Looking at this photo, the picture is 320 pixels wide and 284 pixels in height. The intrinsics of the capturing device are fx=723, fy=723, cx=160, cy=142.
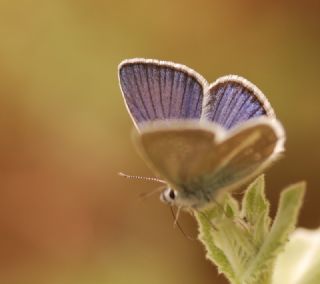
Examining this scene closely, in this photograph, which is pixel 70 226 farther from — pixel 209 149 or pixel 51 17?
pixel 209 149

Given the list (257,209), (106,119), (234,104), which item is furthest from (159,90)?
(106,119)

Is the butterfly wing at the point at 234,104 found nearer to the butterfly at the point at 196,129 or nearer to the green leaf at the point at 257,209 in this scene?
the butterfly at the point at 196,129

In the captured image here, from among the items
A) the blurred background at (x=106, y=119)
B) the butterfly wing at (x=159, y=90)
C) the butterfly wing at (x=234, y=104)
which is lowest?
the blurred background at (x=106, y=119)

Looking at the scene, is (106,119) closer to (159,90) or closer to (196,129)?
(159,90)

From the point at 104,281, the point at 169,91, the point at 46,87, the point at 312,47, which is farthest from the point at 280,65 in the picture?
the point at 169,91

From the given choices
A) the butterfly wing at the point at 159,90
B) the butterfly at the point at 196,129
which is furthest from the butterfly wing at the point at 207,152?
the butterfly wing at the point at 159,90

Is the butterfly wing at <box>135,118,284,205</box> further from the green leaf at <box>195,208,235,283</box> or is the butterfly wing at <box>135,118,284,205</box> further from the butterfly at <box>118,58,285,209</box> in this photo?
the green leaf at <box>195,208,235,283</box>

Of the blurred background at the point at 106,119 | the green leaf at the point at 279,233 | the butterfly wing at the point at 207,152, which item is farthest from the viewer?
the blurred background at the point at 106,119
